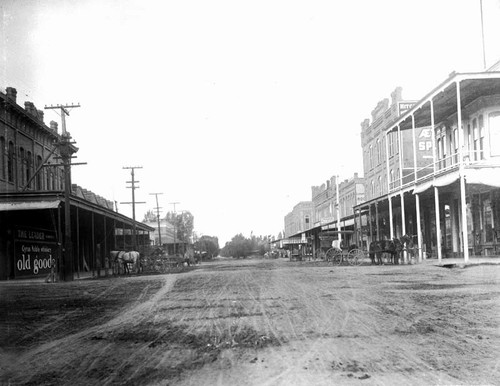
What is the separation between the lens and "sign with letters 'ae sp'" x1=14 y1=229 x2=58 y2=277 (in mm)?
27719

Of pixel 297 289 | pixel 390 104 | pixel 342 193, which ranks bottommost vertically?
pixel 297 289

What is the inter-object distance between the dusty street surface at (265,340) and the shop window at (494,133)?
467 inches

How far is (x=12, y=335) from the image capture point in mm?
7910

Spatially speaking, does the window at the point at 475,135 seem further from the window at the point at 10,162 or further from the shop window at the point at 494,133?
the window at the point at 10,162

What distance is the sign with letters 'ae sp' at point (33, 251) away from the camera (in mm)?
27719

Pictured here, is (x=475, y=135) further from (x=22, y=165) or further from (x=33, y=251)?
(x=22, y=165)

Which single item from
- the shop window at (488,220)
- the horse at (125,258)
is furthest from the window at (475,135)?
the horse at (125,258)

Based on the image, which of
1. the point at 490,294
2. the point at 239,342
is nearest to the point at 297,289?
the point at 490,294

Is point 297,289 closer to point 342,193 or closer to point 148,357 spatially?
point 148,357

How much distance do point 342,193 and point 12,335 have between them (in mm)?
54112

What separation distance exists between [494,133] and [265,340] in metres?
18.9

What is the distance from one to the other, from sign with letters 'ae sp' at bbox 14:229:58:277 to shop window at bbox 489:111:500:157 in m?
20.8

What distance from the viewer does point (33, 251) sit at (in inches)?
1186

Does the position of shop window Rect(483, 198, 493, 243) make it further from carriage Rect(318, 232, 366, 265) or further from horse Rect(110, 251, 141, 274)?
horse Rect(110, 251, 141, 274)
